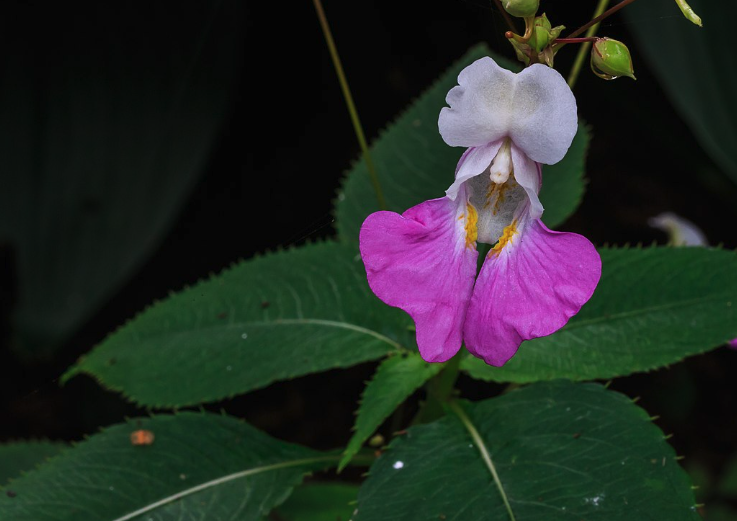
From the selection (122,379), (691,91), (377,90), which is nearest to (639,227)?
(691,91)

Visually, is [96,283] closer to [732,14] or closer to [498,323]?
[498,323]

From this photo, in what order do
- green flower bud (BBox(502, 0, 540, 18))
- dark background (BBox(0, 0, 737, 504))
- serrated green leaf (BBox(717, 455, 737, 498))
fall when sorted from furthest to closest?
dark background (BBox(0, 0, 737, 504))
serrated green leaf (BBox(717, 455, 737, 498))
green flower bud (BBox(502, 0, 540, 18))

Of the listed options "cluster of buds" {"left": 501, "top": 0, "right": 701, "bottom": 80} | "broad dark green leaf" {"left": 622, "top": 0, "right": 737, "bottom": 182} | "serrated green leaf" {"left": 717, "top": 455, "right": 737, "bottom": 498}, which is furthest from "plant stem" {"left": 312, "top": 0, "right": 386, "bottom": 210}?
"serrated green leaf" {"left": 717, "top": 455, "right": 737, "bottom": 498}

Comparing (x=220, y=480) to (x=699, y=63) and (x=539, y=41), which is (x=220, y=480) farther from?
(x=699, y=63)

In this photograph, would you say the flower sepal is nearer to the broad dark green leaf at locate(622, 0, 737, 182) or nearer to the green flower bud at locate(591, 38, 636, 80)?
the green flower bud at locate(591, 38, 636, 80)

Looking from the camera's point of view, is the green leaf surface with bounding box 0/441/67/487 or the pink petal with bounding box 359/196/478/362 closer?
the pink petal with bounding box 359/196/478/362

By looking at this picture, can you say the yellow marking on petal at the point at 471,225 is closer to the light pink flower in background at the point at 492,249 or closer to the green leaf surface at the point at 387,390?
the light pink flower in background at the point at 492,249

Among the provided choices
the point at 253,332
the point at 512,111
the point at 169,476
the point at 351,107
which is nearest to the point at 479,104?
the point at 512,111

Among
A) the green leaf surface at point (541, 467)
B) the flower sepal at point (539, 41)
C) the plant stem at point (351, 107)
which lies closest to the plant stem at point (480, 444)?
the green leaf surface at point (541, 467)
